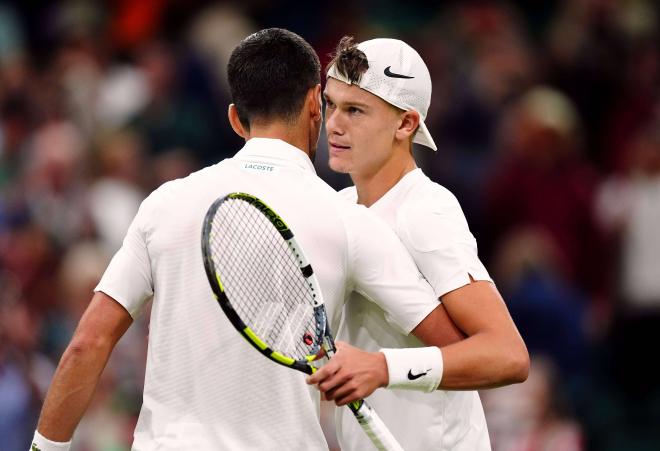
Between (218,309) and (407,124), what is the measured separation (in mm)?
998

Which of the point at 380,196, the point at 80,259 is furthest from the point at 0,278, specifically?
the point at 380,196

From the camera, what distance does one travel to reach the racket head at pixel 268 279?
11.9 ft

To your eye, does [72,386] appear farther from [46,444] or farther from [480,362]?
[480,362]

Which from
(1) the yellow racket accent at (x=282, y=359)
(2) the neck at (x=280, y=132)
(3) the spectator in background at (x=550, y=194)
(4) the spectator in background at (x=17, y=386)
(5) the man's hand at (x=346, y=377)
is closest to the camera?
(5) the man's hand at (x=346, y=377)

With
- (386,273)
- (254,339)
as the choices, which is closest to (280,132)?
(386,273)

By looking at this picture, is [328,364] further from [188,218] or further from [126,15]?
[126,15]

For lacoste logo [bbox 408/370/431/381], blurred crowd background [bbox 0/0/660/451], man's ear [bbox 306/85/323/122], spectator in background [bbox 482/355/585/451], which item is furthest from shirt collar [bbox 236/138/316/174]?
spectator in background [bbox 482/355/585/451]

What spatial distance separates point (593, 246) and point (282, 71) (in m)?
5.19

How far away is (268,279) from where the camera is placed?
369 cm

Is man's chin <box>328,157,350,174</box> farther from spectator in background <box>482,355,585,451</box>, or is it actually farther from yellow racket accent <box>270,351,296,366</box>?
spectator in background <box>482,355,585,451</box>

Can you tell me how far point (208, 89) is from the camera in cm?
1019

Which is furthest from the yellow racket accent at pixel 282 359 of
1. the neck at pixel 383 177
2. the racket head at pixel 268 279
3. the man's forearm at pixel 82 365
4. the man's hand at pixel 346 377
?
the neck at pixel 383 177

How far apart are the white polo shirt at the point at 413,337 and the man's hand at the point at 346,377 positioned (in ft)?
1.45

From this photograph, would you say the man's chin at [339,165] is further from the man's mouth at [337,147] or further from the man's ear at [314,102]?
the man's ear at [314,102]
